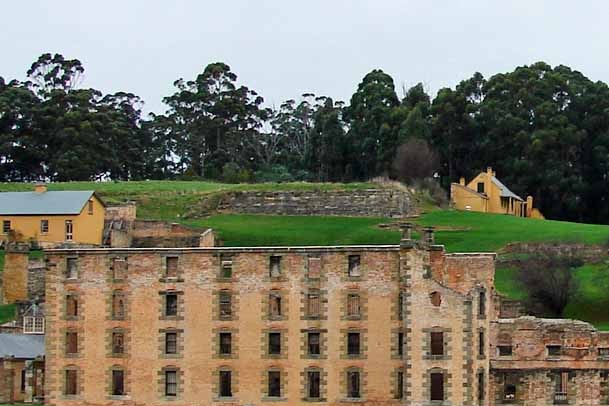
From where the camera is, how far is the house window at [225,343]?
72.6m

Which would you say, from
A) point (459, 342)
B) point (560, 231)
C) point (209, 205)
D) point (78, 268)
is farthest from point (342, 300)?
point (209, 205)

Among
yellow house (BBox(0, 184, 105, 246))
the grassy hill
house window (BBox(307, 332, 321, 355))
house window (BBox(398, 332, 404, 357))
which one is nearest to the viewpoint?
house window (BBox(398, 332, 404, 357))

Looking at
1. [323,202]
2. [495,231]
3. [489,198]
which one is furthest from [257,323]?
[489,198]

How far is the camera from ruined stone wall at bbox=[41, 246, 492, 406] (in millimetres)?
69812

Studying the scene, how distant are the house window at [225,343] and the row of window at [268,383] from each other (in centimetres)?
80

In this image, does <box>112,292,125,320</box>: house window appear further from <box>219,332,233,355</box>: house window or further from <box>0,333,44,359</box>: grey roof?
<box>0,333,44,359</box>: grey roof

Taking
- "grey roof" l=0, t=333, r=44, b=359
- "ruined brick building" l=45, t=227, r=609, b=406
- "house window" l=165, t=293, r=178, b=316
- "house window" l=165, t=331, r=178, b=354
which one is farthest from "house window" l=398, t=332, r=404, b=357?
"grey roof" l=0, t=333, r=44, b=359

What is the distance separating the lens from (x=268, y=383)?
72.0 metres

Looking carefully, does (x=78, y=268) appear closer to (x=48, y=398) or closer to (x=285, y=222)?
(x=48, y=398)

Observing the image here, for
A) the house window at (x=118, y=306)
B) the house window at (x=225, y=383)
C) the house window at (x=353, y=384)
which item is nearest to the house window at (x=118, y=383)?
the house window at (x=118, y=306)

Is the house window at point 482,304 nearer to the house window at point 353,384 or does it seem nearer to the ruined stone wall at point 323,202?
the house window at point 353,384

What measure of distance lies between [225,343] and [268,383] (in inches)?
105

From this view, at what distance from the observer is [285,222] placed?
12031 cm

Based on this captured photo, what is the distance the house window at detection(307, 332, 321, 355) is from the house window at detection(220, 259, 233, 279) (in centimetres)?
442
